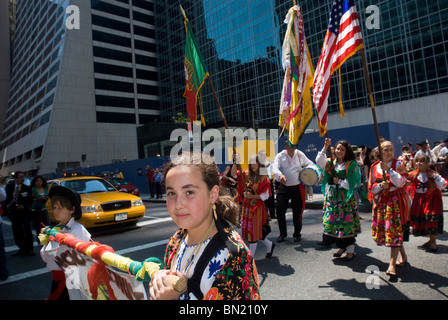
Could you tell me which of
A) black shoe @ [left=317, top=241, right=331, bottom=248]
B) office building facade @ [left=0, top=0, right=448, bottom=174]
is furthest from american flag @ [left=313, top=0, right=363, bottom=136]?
office building facade @ [left=0, top=0, right=448, bottom=174]

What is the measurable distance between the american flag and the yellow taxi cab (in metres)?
6.29

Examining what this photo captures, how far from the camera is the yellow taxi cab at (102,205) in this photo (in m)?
8.52

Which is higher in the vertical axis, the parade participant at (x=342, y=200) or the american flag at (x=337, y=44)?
the american flag at (x=337, y=44)

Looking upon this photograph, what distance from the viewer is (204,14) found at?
59469 millimetres

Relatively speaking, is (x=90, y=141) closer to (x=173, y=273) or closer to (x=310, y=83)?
(x=310, y=83)

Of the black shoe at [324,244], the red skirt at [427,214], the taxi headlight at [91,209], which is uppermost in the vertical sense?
the taxi headlight at [91,209]

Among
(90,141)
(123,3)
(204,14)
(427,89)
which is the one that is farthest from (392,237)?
(123,3)

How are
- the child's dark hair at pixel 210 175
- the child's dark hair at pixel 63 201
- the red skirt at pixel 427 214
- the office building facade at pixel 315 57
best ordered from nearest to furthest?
the child's dark hair at pixel 210 175
the child's dark hair at pixel 63 201
the red skirt at pixel 427 214
the office building facade at pixel 315 57

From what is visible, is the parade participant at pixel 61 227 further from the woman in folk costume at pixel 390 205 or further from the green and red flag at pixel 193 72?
the woman in folk costume at pixel 390 205

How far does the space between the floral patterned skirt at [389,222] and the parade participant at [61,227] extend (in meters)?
3.71

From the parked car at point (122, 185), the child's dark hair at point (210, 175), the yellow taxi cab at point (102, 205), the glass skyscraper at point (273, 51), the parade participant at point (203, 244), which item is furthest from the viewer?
the glass skyscraper at point (273, 51)

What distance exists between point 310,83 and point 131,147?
57.4 m

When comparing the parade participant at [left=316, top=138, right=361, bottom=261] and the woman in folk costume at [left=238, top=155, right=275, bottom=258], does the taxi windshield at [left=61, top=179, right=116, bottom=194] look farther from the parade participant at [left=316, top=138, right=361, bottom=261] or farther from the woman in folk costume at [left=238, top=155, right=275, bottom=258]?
the parade participant at [left=316, top=138, right=361, bottom=261]

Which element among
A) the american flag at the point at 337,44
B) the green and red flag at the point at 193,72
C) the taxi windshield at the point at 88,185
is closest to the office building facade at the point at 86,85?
the taxi windshield at the point at 88,185
